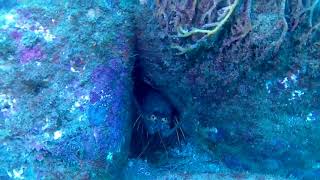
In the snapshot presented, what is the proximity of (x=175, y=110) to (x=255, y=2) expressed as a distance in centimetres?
169

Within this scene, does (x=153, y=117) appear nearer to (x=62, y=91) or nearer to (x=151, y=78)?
(x=151, y=78)

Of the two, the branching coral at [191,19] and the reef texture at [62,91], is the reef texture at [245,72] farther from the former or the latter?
the reef texture at [62,91]

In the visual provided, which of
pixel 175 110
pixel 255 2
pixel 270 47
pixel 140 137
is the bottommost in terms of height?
pixel 140 137

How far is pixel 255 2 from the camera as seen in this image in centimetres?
290

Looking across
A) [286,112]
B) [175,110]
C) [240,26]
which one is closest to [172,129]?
[175,110]

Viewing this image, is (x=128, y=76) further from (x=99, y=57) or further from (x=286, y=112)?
(x=286, y=112)

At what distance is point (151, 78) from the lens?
3.68 m

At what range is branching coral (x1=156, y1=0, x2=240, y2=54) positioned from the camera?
293cm

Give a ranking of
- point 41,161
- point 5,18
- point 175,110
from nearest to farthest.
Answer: point 41,161, point 5,18, point 175,110

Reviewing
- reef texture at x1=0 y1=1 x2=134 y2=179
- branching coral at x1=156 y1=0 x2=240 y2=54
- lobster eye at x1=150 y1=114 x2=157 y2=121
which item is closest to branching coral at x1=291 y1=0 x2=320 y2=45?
branching coral at x1=156 y1=0 x2=240 y2=54

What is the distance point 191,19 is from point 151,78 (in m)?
0.92

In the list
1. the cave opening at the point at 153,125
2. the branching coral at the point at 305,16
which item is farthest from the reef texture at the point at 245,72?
the cave opening at the point at 153,125

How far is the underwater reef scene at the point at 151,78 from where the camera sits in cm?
266

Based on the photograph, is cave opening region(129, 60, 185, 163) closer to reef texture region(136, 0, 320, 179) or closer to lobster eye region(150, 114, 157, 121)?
lobster eye region(150, 114, 157, 121)
